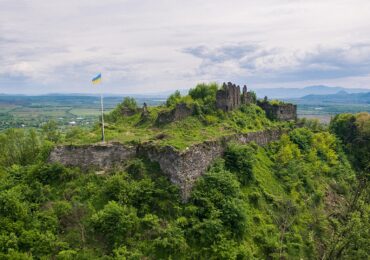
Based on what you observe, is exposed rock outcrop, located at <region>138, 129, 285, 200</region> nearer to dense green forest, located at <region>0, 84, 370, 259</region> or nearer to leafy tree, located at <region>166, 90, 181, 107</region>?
dense green forest, located at <region>0, 84, 370, 259</region>

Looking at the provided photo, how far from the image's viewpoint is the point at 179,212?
2345cm

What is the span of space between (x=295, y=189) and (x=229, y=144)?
935cm

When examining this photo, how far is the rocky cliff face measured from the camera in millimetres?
24531

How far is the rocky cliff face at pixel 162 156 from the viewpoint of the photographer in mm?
24531

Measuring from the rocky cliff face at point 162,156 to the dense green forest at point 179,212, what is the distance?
71 centimetres

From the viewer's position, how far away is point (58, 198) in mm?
24844

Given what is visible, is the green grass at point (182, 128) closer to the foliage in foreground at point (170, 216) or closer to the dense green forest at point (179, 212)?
the dense green forest at point (179, 212)

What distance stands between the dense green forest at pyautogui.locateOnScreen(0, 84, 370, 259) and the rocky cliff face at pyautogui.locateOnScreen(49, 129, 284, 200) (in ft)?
2.32

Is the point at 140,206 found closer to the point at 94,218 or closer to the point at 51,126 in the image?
the point at 94,218

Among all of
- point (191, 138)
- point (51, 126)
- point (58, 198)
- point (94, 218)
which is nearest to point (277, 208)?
point (191, 138)

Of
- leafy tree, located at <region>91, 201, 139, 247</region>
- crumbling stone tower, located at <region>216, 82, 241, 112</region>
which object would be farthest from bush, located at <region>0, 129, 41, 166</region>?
crumbling stone tower, located at <region>216, 82, 241, 112</region>

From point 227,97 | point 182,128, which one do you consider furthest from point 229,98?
point 182,128

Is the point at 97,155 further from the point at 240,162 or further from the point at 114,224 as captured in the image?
the point at 240,162

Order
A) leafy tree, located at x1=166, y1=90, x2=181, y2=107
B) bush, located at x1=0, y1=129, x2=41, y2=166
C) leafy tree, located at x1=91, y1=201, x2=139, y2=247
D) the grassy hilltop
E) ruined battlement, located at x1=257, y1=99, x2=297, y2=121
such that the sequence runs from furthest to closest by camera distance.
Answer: ruined battlement, located at x1=257, y1=99, x2=297, y2=121
leafy tree, located at x1=166, y1=90, x2=181, y2=107
bush, located at x1=0, y1=129, x2=41, y2=166
the grassy hilltop
leafy tree, located at x1=91, y1=201, x2=139, y2=247
